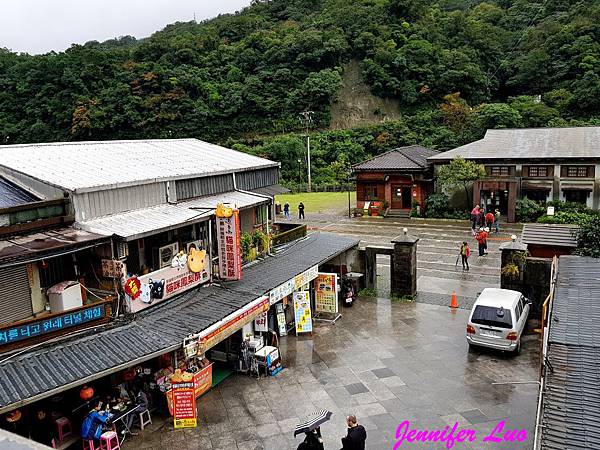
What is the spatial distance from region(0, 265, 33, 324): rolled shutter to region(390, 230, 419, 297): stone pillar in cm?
1351

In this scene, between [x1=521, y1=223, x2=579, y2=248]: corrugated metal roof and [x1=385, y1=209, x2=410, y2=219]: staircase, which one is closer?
[x1=521, y1=223, x2=579, y2=248]: corrugated metal roof

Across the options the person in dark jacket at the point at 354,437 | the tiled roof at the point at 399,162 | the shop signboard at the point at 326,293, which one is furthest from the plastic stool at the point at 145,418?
the tiled roof at the point at 399,162

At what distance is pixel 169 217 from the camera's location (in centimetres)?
1330

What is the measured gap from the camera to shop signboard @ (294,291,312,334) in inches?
645

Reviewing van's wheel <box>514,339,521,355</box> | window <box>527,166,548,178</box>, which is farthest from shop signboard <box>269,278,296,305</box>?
window <box>527,166,548,178</box>

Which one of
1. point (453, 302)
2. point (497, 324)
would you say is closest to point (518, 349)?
point (497, 324)

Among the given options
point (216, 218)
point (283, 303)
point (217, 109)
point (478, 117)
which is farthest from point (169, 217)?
point (217, 109)

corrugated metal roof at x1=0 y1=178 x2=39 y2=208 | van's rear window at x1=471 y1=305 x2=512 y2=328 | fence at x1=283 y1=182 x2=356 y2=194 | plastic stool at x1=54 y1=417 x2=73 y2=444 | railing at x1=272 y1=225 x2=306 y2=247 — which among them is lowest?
plastic stool at x1=54 y1=417 x2=73 y2=444

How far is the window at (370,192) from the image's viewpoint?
135 ft

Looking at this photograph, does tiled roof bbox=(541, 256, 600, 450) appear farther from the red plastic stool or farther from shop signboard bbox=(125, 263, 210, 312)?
shop signboard bbox=(125, 263, 210, 312)

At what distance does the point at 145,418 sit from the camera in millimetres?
11195

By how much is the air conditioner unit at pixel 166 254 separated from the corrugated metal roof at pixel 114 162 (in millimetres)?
1928

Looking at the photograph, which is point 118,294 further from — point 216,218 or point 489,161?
point 489,161

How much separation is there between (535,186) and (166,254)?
31.3 metres
